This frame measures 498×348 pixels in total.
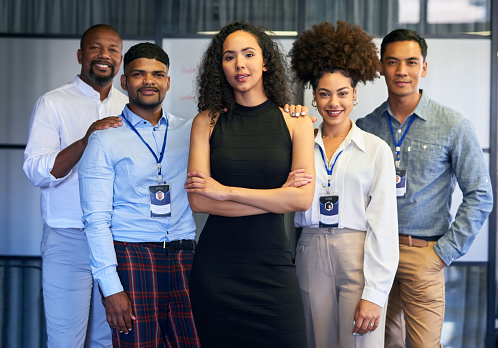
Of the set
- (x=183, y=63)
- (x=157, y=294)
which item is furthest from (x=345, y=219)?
(x=183, y=63)

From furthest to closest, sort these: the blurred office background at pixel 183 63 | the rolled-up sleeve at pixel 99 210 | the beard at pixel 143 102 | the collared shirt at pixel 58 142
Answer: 1. the blurred office background at pixel 183 63
2. the collared shirt at pixel 58 142
3. the beard at pixel 143 102
4. the rolled-up sleeve at pixel 99 210

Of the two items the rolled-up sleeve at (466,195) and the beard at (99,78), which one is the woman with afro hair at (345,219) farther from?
the beard at (99,78)

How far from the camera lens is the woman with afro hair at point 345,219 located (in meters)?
2.38

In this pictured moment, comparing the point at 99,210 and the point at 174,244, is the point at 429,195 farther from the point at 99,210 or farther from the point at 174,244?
the point at 99,210

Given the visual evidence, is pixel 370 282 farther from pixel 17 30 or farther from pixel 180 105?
pixel 17 30

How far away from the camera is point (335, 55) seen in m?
2.58

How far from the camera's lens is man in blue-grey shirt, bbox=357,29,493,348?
285 cm

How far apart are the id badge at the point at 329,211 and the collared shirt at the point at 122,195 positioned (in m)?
0.62

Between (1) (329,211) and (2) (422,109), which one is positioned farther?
(2) (422,109)

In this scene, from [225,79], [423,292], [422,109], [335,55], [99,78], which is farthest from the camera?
[99,78]

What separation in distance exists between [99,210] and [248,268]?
731mm

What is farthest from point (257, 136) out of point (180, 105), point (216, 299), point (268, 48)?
point (180, 105)

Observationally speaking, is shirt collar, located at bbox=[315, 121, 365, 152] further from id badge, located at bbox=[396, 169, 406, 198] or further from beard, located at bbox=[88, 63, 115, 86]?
beard, located at bbox=[88, 63, 115, 86]

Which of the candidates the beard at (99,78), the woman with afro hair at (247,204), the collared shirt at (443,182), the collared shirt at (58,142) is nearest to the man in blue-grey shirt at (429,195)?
the collared shirt at (443,182)
